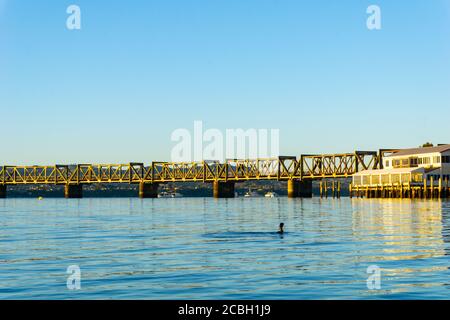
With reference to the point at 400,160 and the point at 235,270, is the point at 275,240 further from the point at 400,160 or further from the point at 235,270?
the point at 400,160

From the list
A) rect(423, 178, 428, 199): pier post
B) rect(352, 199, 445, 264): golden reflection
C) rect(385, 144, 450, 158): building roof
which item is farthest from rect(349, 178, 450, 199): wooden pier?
rect(352, 199, 445, 264): golden reflection

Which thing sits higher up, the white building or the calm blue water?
the white building

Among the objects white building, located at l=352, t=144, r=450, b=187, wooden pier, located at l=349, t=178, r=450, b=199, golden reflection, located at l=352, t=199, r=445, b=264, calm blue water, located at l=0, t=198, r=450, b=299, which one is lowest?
calm blue water, located at l=0, t=198, r=450, b=299

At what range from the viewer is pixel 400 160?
616 feet

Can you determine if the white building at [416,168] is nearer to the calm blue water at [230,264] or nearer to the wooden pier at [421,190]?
the wooden pier at [421,190]

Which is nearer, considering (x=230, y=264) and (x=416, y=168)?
(x=230, y=264)

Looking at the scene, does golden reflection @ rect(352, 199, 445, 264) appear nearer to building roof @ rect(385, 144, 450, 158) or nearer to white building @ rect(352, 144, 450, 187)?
white building @ rect(352, 144, 450, 187)

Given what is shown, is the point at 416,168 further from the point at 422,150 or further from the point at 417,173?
the point at 422,150

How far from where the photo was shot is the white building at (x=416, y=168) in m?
171

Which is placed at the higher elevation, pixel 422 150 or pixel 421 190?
pixel 422 150

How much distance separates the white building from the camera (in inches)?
6742

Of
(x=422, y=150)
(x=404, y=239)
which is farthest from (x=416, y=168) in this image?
(x=404, y=239)

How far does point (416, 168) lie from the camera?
175500 mm
